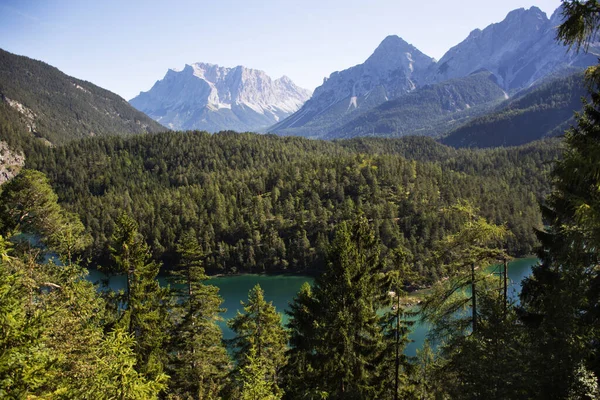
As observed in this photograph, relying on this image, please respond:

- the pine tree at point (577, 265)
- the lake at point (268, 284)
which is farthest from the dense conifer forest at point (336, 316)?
the lake at point (268, 284)

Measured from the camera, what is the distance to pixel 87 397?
8.41 m

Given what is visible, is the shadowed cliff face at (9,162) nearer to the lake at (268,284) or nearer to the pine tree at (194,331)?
the lake at (268,284)

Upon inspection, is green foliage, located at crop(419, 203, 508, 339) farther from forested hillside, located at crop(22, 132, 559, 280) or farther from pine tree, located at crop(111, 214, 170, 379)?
forested hillside, located at crop(22, 132, 559, 280)

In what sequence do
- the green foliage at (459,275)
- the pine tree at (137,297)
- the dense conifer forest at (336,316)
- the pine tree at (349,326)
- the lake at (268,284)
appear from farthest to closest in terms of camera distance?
the lake at (268,284)
the pine tree at (137,297)
the pine tree at (349,326)
the green foliage at (459,275)
the dense conifer forest at (336,316)

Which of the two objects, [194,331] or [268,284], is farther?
[268,284]

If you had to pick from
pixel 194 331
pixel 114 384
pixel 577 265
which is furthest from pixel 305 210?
pixel 577 265

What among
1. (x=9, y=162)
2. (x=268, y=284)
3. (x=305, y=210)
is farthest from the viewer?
(x=9, y=162)

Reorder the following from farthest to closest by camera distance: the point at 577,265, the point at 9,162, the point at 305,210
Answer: the point at 9,162 < the point at 305,210 < the point at 577,265

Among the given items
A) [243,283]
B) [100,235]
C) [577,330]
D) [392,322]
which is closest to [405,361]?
[392,322]

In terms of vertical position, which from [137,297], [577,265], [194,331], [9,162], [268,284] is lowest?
[268,284]

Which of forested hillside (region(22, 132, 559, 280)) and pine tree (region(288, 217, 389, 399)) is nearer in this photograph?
pine tree (region(288, 217, 389, 399))

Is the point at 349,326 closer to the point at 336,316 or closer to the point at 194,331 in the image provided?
the point at 336,316

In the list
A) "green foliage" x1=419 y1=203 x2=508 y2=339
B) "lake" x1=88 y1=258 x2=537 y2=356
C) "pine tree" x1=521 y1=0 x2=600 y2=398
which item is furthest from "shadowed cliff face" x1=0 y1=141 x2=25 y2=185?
"pine tree" x1=521 y1=0 x2=600 y2=398

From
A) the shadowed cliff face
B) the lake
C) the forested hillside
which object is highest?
the shadowed cliff face
